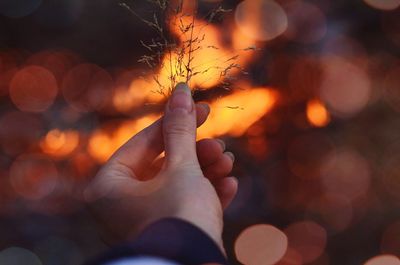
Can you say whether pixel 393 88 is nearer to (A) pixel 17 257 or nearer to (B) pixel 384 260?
(B) pixel 384 260

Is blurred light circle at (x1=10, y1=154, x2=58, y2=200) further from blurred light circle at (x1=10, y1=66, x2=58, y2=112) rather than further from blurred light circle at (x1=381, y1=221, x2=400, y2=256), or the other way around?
blurred light circle at (x1=381, y1=221, x2=400, y2=256)

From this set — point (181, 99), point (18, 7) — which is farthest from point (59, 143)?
point (181, 99)

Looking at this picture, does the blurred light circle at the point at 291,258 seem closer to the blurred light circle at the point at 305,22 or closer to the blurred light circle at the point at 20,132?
the blurred light circle at the point at 305,22

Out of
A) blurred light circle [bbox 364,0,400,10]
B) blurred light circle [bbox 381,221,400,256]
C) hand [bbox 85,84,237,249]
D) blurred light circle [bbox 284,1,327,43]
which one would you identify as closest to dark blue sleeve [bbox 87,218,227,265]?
hand [bbox 85,84,237,249]

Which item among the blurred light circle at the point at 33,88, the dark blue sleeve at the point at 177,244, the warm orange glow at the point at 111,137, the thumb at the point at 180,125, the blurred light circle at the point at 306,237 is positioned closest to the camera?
the dark blue sleeve at the point at 177,244

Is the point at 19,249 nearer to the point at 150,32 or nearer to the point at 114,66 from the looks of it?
the point at 114,66

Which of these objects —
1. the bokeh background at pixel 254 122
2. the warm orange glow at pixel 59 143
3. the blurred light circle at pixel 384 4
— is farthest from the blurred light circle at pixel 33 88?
the blurred light circle at pixel 384 4
